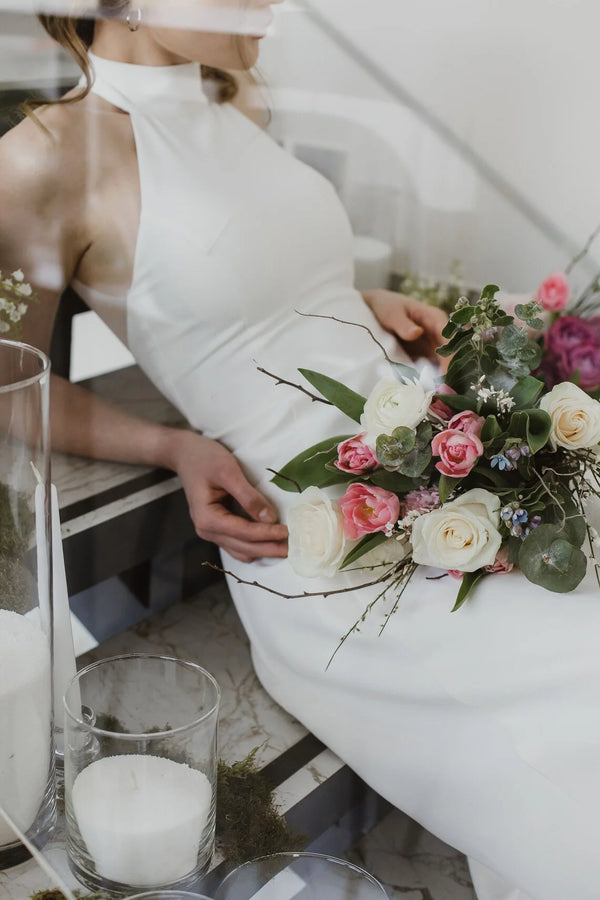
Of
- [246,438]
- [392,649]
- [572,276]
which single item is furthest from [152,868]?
[572,276]

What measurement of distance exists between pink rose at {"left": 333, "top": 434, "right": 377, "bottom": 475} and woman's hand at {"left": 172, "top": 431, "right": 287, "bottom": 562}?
0.58ft

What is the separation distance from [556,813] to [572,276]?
764 millimetres

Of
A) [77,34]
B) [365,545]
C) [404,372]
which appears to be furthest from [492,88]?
[365,545]

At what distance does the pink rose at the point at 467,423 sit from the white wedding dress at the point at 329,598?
148mm

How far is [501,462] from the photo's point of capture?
89 centimetres

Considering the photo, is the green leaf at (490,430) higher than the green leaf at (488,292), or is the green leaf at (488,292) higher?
the green leaf at (488,292)

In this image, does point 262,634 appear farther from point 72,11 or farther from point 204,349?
point 72,11

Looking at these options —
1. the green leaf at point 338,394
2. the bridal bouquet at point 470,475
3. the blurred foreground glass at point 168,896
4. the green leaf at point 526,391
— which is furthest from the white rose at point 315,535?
the blurred foreground glass at point 168,896

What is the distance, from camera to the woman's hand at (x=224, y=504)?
3.59 ft

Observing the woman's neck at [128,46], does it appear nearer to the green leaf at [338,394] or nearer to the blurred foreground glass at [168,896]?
the green leaf at [338,394]

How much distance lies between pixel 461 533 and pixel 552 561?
0.28ft

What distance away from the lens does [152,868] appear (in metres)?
0.82

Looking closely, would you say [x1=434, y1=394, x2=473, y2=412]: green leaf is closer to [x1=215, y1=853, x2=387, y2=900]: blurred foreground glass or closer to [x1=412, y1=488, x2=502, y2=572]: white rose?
[x1=412, y1=488, x2=502, y2=572]: white rose

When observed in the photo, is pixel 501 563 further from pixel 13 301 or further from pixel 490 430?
pixel 13 301
